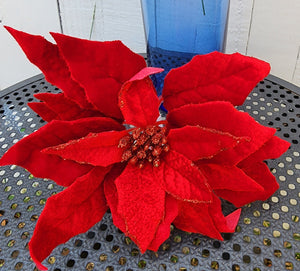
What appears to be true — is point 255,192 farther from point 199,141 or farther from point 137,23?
point 137,23

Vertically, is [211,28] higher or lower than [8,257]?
Result: higher

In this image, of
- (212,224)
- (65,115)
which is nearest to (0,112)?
(65,115)

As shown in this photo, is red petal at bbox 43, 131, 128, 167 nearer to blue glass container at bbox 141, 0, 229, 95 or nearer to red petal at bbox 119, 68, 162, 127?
red petal at bbox 119, 68, 162, 127

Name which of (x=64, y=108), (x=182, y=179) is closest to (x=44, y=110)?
(x=64, y=108)

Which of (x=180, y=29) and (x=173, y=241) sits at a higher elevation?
(x=180, y=29)

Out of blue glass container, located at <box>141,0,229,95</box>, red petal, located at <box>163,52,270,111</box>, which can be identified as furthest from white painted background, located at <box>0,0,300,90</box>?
red petal, located at <box>163,52,270,111</box>

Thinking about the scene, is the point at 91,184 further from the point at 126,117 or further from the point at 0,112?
the point at 0,112
